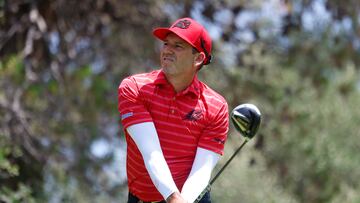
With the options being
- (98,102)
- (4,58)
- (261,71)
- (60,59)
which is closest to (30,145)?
(4,58)

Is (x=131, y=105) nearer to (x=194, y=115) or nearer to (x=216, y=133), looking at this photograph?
(x=194, y=115)

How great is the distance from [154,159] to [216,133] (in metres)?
0.45

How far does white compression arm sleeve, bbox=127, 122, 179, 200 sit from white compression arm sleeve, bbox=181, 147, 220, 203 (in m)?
0.12

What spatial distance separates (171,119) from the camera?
5.67 meters

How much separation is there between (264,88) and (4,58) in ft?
22.5

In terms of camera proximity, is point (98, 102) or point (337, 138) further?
point (337, 138)

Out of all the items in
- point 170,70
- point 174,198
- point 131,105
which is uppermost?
point 170,70

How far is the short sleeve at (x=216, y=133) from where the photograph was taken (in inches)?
226

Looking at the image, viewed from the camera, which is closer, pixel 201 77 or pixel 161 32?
pixel 161 32

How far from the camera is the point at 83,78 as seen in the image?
1370 cm

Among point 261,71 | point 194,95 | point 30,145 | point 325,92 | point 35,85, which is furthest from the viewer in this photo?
point 325,92

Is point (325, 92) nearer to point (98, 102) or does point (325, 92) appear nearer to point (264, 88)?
point (264, 88)

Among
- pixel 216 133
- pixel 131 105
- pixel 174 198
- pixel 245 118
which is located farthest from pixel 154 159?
pixel 245 118

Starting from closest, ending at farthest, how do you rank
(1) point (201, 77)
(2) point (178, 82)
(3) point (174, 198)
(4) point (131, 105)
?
(3) point (174, 198) < (4) point (131, 105) < (2) point (178, 82) < (1) point (201, 77)
